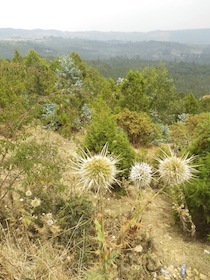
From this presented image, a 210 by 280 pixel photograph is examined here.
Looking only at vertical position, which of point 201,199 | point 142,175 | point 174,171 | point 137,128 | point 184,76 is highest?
point 174,171

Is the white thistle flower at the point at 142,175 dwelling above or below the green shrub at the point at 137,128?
above

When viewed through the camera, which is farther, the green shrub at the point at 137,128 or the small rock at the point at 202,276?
the green shrub at the point at 137,128

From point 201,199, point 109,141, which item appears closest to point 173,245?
point 201,199

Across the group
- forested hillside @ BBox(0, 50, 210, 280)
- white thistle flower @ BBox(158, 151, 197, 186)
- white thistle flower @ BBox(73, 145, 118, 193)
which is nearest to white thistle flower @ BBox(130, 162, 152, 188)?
forested hillside @ BBox(0, 50, 210, 280)

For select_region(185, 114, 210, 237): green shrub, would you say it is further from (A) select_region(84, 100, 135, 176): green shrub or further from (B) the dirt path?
(A) select_region(84, 100, 135, 176): green shrub

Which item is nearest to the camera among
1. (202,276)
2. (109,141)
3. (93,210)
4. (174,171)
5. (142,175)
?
(174,171)

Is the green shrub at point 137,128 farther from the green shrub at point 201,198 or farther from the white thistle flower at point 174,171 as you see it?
the white thistle flower at point 174,171

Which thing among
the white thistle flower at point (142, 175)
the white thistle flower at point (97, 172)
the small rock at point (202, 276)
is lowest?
the small rock at point (202, 276)

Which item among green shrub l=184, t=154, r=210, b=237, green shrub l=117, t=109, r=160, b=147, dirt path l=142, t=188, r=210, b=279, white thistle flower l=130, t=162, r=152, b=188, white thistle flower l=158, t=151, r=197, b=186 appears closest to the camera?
white thistle flower l=158, t=151, r=197, b=186

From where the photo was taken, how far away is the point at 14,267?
91.1 inches

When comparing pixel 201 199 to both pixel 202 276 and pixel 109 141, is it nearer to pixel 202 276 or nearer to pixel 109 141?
pixel 202 276

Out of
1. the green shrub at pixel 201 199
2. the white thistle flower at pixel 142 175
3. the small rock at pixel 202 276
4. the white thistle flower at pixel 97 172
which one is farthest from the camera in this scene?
the green shrub at pixel 201 199

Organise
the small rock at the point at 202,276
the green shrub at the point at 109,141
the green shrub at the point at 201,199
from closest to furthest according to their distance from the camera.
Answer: the small rock at the point at 202,276 → the green shrub at the point at 201,199 → the green shrub at the point at 109,141

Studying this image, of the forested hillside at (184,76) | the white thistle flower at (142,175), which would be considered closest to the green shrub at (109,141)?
the white thistle flower at (142,175)
